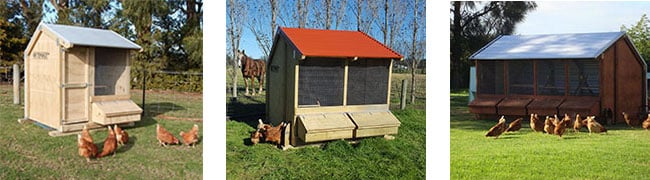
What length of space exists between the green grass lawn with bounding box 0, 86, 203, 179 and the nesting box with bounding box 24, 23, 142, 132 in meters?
0.14

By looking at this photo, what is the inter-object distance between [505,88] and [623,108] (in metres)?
1.13

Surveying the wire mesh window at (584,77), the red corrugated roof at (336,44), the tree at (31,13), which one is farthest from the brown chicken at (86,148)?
the wire mesh window at (584,77)

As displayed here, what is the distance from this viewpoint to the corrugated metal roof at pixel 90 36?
17.5 feet

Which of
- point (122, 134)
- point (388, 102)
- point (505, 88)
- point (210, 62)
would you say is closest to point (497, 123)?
point (505, 88)

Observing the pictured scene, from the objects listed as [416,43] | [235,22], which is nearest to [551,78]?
[416,43]

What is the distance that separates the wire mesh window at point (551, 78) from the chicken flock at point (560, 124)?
0.84 ft

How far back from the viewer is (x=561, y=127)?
5816 mm

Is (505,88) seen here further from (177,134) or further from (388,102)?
(177,134)

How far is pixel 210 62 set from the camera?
5.94 metres

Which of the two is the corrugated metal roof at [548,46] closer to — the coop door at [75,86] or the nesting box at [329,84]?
the nesting box at [329,84]

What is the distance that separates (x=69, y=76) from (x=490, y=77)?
4.14 metres

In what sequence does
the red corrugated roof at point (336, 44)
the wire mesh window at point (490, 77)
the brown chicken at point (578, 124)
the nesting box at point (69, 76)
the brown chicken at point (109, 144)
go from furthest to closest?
the wire mesh window at point (490, 77) < the brown chicken at point (578, 124) < the red corrugated roof at point (336, 44) < the brown chicken at point (109, 144) < the nesting box at point (69, 76)

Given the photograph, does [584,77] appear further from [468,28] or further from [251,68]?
[251,68]

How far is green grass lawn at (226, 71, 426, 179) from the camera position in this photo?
18.7 feet
